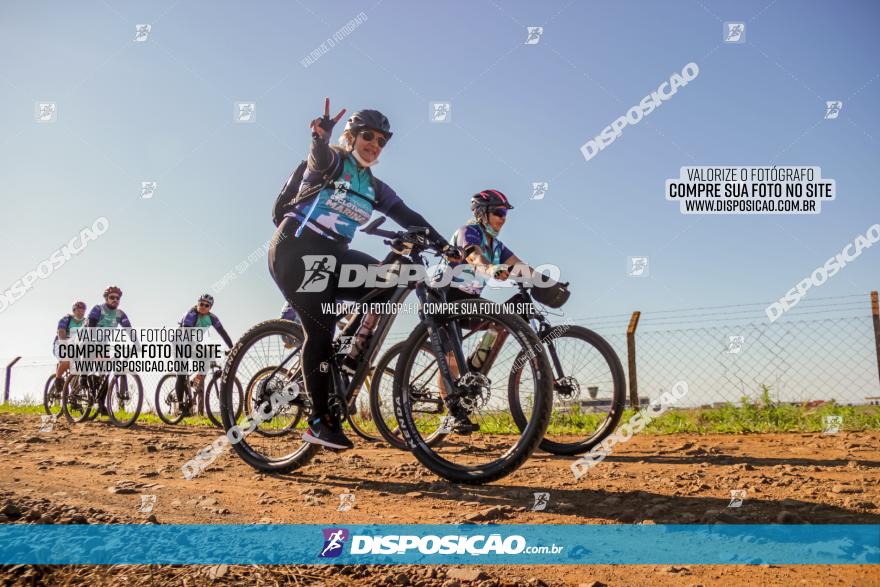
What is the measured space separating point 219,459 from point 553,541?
12.5ft

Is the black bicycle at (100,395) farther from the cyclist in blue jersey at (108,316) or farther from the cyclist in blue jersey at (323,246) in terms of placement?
the cyclist in blue jersey at (323,246)

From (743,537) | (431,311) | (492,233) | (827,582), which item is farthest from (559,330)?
(827,582)

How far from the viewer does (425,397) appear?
5.06 m

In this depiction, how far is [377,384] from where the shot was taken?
616cm

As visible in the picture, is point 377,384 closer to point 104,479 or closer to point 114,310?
point 104,479

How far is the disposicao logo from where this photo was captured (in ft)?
8.82

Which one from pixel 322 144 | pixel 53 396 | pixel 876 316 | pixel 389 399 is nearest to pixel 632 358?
pixel 876 316

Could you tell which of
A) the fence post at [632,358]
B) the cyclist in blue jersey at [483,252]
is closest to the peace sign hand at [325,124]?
the cyclist in blue jersey at [483,252]

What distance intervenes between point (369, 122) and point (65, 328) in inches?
441

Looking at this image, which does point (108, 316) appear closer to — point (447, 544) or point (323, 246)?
point (323, 246)

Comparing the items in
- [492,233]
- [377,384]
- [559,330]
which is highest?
[492,233]

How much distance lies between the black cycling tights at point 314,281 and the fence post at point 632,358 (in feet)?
21.5

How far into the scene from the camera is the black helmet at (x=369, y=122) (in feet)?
15.8

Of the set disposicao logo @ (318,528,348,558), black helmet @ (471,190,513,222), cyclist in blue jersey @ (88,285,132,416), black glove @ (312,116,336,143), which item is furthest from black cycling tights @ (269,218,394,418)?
cyclist in blue jersey @ (88,285,132,416)
